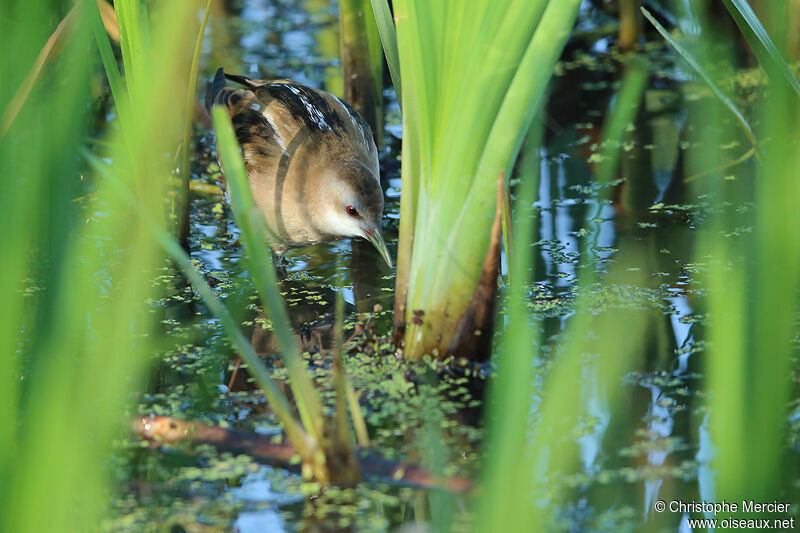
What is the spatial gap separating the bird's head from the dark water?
0.68ft

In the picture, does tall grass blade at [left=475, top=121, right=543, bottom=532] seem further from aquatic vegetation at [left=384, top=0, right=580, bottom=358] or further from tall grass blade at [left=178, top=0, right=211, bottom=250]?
tall grass blade at [left=178, top=0, right=211, bottom=250]

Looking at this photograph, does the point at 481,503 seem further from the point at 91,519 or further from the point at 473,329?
the point at 473,329

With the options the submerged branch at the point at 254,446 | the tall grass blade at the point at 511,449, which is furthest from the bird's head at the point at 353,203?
the tall grass blade at the point at 511,449

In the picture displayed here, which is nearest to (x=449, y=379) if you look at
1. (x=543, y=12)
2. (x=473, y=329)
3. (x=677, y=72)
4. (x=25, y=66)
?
(x=473, y=329)

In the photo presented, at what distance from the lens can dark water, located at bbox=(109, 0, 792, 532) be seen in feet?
7.16

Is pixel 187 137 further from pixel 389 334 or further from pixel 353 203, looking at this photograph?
pixel 389 334

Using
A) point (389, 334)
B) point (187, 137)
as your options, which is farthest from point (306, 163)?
point (389, 334)

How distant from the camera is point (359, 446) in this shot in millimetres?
2369

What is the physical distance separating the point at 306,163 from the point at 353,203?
40 cm

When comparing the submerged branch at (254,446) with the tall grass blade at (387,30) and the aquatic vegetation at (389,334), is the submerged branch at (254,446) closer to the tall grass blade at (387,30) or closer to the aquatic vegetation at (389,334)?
the aquatic vegetation at (389,334)

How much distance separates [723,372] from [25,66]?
1269mm

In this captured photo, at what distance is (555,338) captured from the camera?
304 centimetres

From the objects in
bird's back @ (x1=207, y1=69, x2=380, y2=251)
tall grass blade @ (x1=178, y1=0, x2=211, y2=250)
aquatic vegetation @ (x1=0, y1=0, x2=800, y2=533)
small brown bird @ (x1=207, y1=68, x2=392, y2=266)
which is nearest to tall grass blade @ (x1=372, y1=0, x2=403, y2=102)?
aquatic vegetation @ (x1=0, y1=0, x2=800, y2=533)

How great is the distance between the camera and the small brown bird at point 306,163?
3.69m
